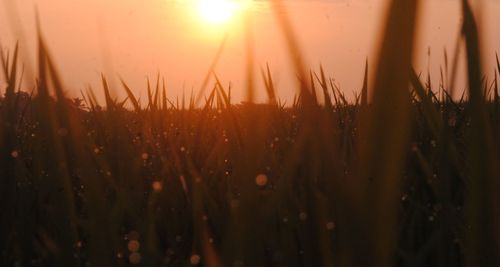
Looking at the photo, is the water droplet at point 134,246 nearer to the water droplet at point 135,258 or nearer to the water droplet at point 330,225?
the water droplet at point 135,258

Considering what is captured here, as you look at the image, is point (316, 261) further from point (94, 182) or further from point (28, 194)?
point (28, 194)

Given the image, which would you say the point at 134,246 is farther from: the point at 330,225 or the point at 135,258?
the point at 330,225

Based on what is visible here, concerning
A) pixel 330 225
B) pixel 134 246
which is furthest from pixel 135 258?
pixel 330 225

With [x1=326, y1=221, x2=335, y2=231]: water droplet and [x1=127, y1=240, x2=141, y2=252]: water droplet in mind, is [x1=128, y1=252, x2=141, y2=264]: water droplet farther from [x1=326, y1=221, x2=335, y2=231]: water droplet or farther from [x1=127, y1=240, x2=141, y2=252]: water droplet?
[x1=326, y1=221, x2=335, y2=231]: water droplet

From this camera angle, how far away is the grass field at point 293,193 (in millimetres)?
333

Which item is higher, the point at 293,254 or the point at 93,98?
the point at 93,98

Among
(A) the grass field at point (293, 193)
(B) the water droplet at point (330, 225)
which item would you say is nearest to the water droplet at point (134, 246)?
(A) the grass field at point (293, 193)

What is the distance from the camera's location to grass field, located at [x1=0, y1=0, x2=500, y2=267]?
1.09ft

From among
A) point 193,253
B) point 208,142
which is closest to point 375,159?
point 193,253

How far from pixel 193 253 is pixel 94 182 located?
0.29m

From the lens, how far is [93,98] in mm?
1715

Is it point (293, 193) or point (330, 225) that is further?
point (293, 193)

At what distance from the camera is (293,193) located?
0.92m

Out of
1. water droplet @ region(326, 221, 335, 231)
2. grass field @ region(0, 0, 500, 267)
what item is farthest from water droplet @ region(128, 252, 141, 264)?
water droplet @ region(326, 221, 335, 231)
